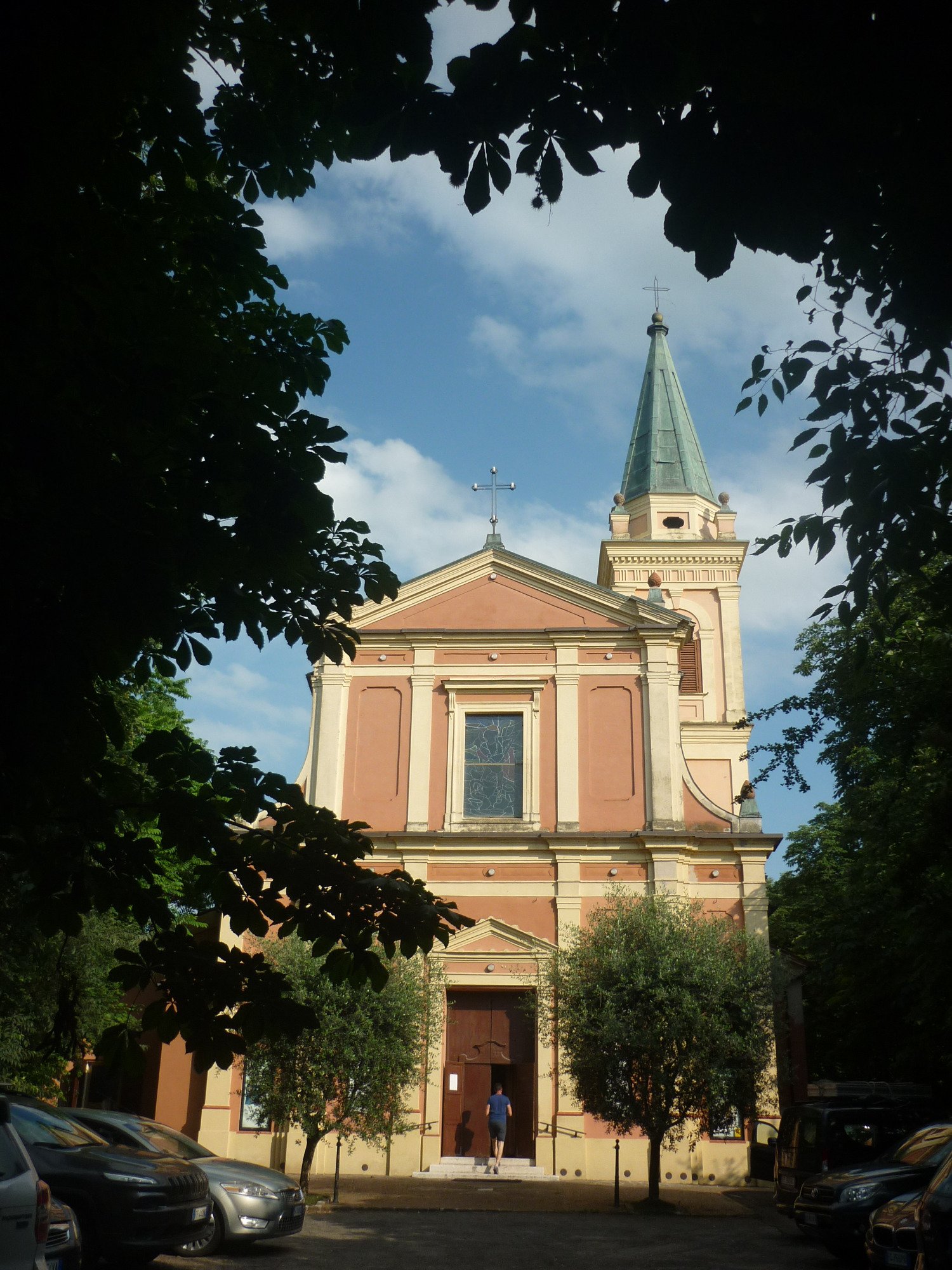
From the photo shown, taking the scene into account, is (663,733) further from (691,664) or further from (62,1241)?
(62,1241)

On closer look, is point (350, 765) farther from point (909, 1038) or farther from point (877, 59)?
point (877, 59)

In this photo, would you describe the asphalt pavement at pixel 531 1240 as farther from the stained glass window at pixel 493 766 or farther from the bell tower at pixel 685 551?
the bell tower at pixel 685 551

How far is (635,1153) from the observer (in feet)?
72.2

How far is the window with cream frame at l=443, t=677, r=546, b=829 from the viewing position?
25203 millimetres

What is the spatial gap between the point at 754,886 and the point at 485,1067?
21.9 feet

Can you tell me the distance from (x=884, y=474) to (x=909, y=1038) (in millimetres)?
24264

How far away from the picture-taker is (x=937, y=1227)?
7.23 m

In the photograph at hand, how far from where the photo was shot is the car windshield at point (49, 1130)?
1081 cm

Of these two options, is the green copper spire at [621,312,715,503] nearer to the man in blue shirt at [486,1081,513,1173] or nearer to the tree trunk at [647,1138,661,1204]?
the man in blue shirt at [486,1081,513,1173]

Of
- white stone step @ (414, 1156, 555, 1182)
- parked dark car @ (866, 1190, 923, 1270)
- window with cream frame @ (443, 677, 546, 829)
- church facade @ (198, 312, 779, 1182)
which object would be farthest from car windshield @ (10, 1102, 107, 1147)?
window with cream frame @ (443, 677, 546, 829)

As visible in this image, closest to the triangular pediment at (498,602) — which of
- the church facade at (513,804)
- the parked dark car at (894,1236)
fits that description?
the church facade at (513,804)

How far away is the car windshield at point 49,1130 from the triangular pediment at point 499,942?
504 inches

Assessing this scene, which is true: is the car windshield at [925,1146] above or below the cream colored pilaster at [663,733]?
below

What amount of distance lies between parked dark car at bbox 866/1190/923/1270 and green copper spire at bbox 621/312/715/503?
97.3ft
